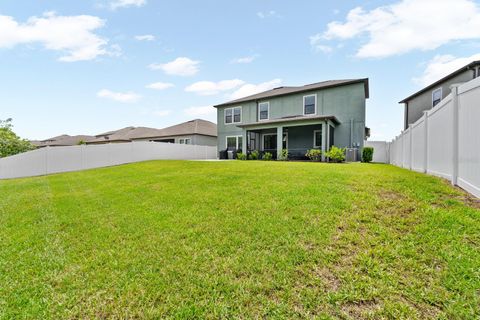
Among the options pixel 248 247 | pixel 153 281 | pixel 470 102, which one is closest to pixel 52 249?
pixel 153 281

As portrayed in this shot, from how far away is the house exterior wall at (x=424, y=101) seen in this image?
15.3 meters

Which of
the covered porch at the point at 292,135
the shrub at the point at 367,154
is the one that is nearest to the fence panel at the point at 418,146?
the covered porch at the point at 292,135

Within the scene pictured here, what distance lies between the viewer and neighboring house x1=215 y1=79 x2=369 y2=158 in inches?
654

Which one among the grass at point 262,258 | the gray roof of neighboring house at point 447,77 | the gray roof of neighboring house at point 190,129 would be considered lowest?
the grass at point 262,258

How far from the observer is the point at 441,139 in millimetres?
5188

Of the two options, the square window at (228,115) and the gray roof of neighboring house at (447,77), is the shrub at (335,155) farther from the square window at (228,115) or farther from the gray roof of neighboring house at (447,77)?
the square window at (228,115)

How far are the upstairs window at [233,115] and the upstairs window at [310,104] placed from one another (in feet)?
20.2

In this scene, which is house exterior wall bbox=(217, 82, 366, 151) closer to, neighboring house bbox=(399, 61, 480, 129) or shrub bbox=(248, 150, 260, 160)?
shrub bbox=(248, 150, 260, 160)

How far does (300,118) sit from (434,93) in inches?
452

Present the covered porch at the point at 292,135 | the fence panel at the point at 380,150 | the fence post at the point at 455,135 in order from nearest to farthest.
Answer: the fence post at the point at 455,135 < the covered porch at the point at 292,135 < the fence panel at the point at 380,150

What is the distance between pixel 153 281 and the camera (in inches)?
102

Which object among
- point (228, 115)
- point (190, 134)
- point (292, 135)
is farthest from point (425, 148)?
point (190, 134)

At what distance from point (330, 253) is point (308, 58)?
15207 mm

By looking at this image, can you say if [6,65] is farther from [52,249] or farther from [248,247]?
[248,247]
